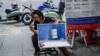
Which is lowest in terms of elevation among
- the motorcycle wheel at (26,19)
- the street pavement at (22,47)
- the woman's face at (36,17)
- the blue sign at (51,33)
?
the motorcycle wheel at (26,19)

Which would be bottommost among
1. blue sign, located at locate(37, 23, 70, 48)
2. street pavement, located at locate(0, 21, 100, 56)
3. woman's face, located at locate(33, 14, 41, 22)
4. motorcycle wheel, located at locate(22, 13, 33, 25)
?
motorcycle wheel, located at locate(22, 13, 33, 25)

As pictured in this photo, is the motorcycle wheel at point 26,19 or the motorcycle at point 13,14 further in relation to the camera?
the motorcycle at point 13,14

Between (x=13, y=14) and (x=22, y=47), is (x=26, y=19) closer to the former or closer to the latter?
(x=13, y=14)

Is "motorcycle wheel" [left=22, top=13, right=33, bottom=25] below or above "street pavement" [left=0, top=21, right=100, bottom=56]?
below

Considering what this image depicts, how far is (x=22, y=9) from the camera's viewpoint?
15773 millimetres

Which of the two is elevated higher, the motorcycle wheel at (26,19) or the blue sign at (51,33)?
the blue sign at (51,33)

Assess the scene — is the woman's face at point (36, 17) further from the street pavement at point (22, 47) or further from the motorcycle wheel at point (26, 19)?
the motorcycle wheel at point (26, 19)

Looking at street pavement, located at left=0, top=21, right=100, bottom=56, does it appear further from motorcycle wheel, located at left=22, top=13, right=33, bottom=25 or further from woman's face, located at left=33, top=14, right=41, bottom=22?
motorcycle wheel, located at left=22, top=13, right=33, bottom=25

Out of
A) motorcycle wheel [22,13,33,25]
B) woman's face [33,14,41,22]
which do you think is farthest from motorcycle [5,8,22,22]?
woman's face [33,14,41,22]

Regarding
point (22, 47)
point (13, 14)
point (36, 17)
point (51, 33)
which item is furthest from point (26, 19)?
point (51, 33)

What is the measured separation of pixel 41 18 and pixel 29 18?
7614 mm

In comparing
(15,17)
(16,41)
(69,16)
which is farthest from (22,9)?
(69,16)

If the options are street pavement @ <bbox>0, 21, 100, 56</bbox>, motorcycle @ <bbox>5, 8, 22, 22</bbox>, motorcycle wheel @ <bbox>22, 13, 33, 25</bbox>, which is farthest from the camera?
motorcycle @ <bbox>5, 8, 22, 22</bbox>

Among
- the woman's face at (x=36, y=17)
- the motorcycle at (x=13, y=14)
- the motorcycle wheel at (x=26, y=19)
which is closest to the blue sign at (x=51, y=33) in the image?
the woman's face at (x=36, y=17)
